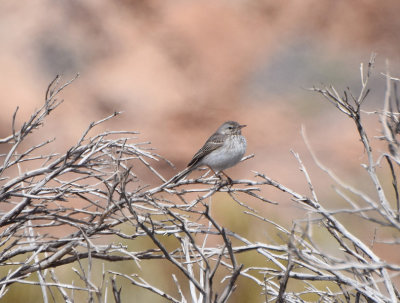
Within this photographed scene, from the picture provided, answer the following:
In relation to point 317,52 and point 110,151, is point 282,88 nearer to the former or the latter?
point 317,52

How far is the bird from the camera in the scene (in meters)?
6.88

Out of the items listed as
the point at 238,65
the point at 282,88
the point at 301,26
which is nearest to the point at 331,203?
the point at 282,88

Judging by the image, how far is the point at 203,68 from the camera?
19.4 meters

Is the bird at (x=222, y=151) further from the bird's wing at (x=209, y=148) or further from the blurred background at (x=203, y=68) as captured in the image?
the blurred background at (x=203, y=68)

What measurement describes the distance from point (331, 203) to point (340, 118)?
546cm

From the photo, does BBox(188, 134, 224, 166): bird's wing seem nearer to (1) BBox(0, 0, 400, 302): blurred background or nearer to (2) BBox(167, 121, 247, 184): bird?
(2) BBox(167, 121, 247, 184): bird

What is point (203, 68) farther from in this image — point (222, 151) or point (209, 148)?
point (222, 151)

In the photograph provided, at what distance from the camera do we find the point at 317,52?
66.4ft

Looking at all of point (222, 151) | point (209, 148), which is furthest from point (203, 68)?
point (222, 151)

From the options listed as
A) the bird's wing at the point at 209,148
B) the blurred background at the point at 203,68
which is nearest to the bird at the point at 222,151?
the bird's wing at the point at 209,148

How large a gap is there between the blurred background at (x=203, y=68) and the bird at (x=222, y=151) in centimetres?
719

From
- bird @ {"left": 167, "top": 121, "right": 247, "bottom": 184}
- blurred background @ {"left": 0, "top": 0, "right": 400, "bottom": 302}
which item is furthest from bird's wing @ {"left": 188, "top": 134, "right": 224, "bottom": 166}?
blurred background @ {"left": 0, "top": 0, "right": 400, "bottom": 302}

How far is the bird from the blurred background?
7190 mm

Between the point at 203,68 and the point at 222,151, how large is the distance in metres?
12.6
